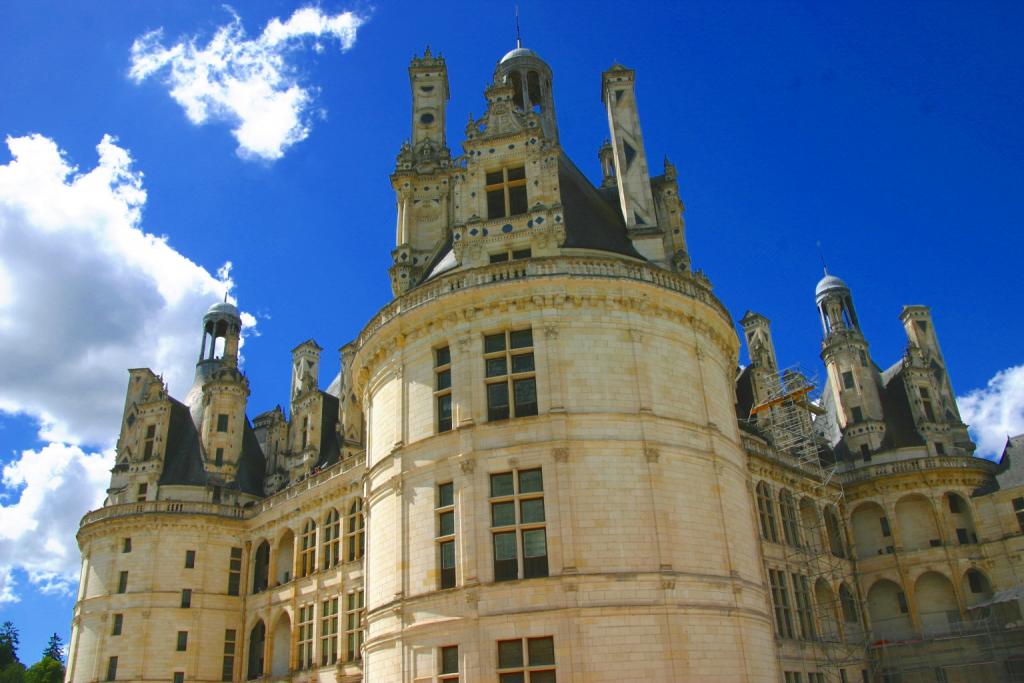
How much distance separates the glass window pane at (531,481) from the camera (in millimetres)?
21400

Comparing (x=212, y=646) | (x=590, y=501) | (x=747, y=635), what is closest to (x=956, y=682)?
(x=747, y=635)

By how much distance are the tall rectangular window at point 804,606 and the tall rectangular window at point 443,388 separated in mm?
17565

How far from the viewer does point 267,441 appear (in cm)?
4572

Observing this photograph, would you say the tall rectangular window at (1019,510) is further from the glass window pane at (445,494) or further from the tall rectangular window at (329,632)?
the tall rectangular window at (329,632)

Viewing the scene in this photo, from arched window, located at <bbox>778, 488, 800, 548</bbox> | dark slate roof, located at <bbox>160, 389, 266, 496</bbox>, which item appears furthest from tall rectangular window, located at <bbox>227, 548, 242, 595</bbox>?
arched window, located at <bbox>778, 488, 800, 548</bbox>

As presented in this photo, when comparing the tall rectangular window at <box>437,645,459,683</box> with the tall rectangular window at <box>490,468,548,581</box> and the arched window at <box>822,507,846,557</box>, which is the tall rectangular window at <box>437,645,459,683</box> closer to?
the tall rectangular window at <box>490,468,548,581</box>

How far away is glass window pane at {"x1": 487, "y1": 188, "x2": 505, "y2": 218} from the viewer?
26656mm

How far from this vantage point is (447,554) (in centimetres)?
2173

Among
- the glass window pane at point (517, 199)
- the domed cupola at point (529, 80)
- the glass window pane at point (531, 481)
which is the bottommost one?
the glass window pane at point (531, 481)

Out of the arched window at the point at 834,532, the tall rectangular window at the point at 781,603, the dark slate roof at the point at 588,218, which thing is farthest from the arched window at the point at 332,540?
the arched window at the point at 834,532

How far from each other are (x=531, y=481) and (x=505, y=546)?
1771mm

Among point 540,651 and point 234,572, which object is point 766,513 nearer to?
point 540,651

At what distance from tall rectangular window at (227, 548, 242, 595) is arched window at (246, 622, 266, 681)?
217cm

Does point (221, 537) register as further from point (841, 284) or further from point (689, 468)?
point (841, 284)
